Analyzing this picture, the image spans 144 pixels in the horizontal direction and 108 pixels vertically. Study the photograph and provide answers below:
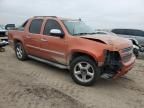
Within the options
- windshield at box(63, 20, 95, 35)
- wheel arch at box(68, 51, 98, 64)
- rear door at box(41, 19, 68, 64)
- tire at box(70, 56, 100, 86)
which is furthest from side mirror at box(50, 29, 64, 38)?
tire at box(70, 56, 100, 86)

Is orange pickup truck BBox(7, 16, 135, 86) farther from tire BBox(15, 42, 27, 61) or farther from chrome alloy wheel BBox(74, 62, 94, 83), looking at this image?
tire BBox(15, 42, 27, 61)

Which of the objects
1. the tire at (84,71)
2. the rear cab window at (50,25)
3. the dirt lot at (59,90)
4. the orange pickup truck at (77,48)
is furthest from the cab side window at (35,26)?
the tire at (84,71)

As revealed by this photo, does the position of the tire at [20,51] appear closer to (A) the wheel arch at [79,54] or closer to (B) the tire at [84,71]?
(A) the wheel arch at [79,54]

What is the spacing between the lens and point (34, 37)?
27.8ft

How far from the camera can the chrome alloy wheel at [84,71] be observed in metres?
6.49

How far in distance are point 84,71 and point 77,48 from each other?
2.18 ft

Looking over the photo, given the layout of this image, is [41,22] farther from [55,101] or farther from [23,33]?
[55,101]

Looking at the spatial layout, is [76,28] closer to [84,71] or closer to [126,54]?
[84,71]

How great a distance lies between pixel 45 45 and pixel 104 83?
7.52ft

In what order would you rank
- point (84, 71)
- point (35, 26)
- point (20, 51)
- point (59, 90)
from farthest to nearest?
point (20, 51) < point (35, 26) < point (84, 71) < point (59, 90)

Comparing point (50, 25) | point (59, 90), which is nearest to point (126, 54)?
point (59, 90)

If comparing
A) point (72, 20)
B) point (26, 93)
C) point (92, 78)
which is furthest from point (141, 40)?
point (26, 93)

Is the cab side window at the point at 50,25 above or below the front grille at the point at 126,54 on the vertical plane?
above

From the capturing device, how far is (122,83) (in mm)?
7121
